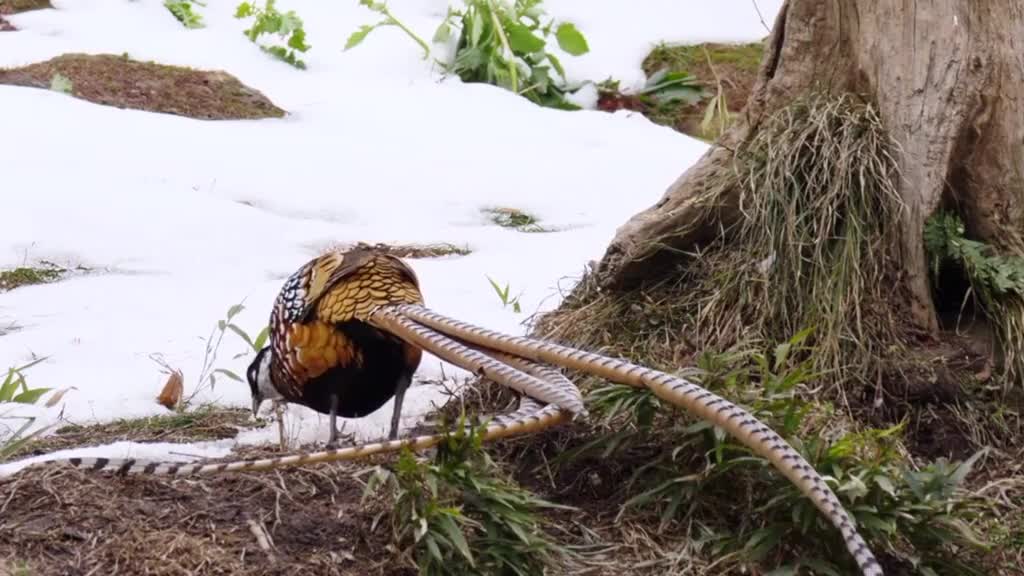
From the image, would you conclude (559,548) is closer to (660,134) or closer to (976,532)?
(976,532)

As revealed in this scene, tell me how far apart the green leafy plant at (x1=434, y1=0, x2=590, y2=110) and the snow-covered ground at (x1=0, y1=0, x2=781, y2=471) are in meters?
0.20

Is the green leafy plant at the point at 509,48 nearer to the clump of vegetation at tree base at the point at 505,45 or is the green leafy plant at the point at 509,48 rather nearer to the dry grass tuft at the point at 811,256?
the clump of vegetation at tree base at the point at 505,45

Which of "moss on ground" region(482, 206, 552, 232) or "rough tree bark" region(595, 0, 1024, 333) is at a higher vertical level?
"rough tree bark" region(595, 0, 1024, 333)

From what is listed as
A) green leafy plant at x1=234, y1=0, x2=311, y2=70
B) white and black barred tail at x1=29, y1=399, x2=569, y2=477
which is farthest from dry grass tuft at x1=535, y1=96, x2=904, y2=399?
green leafy plant at x1=234, y1=0, x2=311, y2=70

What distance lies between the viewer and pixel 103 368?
4.82 metres

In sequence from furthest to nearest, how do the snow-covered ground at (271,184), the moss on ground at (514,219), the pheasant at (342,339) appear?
1. the moss on ground at (514,219)
2. the snow-covered ground at (271,184)
3. the pheasant at (342,339)

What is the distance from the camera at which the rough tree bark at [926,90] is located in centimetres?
436

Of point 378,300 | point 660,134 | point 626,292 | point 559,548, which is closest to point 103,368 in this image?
point 378,300

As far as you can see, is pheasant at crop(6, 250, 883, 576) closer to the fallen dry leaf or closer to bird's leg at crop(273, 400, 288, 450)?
bird's leg at crop(273, 400, 288, 450)

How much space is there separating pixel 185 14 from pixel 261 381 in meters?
4.82

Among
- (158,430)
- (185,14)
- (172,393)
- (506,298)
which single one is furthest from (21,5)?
(158,430)

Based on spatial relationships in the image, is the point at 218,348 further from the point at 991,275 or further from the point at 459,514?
the point at 991,275

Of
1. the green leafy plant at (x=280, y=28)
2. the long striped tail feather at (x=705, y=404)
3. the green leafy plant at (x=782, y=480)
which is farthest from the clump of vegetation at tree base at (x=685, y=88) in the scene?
the long striped tail feather at (x=705, y=404)

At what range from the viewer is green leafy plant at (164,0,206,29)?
28.2 feet
